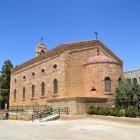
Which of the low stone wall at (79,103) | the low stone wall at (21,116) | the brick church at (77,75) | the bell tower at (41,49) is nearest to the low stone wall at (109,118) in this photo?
the low stone wall at (79,103)

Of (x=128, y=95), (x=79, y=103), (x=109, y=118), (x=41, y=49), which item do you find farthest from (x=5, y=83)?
(x=109, y=118)

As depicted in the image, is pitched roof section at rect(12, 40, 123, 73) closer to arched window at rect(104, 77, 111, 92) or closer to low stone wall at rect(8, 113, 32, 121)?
arched window at rect(104, 77, 111, 92)

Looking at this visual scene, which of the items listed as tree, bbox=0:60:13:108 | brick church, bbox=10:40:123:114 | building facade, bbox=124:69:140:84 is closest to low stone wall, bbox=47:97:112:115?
brick church, bbox=10:40:123:114

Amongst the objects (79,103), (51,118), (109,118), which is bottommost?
(51,118)

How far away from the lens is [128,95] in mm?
28031

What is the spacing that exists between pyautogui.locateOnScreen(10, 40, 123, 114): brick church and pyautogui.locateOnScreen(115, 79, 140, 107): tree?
1.58 m

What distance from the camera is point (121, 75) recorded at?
107ft

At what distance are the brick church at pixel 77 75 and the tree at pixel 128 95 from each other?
158 centimetres

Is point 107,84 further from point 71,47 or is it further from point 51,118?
point 51,118

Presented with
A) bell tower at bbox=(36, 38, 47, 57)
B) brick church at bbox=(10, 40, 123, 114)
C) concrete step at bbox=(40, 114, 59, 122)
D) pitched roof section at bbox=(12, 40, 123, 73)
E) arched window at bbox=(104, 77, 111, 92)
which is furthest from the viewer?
bell tower at bbox=(36, 38, 47, 57)

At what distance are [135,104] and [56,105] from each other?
27.5ft

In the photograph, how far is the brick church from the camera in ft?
99.7

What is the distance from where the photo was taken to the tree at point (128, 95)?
27625 mm

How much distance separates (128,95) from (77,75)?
23.0 ft
